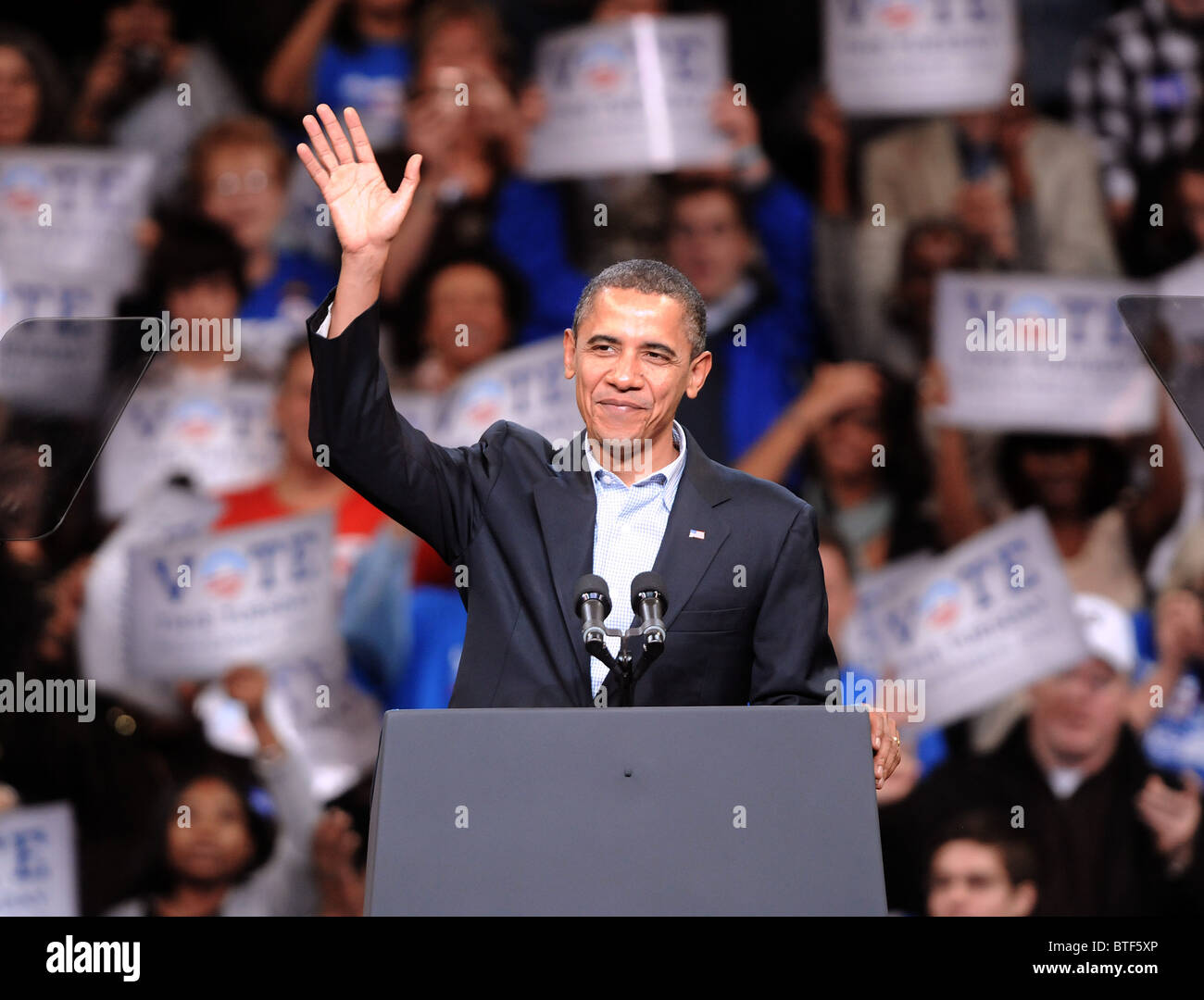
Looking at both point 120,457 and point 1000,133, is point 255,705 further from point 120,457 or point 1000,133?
point 1000,133

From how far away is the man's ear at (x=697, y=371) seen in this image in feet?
7.45

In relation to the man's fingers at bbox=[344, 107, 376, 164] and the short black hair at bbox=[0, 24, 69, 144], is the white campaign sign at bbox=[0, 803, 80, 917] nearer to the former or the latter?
the short black hair at bbox=[0, 24, 69, 144]

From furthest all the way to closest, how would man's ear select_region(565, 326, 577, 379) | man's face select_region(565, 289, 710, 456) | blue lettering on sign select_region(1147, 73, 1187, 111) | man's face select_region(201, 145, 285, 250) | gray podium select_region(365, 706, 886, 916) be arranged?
blue lettering on sign select_region(1147, 73, 1187, 111), man's face select_region(201, 145, 285, 250), man's ear select_region(565, 326, 577, 379), man's face select_region(565, 289, 710, 456), gray podium select_region(365, 706, 886, 916)

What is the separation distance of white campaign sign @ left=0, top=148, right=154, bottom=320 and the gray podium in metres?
3.28

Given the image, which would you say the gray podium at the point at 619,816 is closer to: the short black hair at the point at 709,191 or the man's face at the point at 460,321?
the man's face at the point at 460,321

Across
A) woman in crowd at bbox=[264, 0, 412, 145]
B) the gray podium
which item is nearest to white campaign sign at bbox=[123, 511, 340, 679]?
woman in crowd at bbox=[264, 0, 412, 145]

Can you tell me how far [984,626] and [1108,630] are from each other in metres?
0.34

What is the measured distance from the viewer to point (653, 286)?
86.6 inches

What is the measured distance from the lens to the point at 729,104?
4504mm

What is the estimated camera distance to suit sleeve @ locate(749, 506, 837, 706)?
2.10 m

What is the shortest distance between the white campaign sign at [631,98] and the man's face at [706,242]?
14 cm

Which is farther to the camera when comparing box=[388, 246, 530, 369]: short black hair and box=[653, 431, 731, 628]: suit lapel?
box=[388, 246, 530, 369]: short black hair

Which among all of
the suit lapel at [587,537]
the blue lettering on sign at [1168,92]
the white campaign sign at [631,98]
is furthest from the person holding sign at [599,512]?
the blue lettering on sign at [1168,92]

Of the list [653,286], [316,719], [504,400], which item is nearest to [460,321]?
[504,400]
